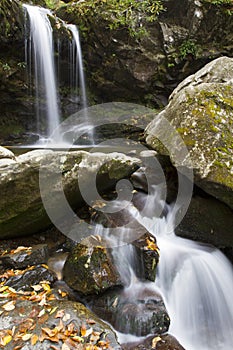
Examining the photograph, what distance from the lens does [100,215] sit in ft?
12.4

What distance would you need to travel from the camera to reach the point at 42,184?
3.18m

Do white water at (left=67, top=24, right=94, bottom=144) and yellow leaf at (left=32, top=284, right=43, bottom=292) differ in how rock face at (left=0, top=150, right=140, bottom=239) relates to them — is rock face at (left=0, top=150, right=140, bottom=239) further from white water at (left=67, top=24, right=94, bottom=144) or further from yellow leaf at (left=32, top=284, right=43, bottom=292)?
white water at (left=67, top=24, right=94, bottom=144)

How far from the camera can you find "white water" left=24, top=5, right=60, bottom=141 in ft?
28.2

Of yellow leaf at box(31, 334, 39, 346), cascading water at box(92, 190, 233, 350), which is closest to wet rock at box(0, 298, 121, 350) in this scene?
yellow leaf at box(31, 334, 39, 346)

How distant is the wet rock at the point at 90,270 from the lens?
284 cm

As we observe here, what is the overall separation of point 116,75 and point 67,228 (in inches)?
311

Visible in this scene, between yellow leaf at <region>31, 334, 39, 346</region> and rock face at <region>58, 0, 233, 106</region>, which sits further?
rock face at <region>58, 0, 233, 106</region>

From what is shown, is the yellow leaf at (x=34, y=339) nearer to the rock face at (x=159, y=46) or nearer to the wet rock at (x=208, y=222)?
the wet rock at (x=208, y=222)

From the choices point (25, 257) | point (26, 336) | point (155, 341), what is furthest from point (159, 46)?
point (26, 336)

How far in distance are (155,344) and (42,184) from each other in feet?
7.06

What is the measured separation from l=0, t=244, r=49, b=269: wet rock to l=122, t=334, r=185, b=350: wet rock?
52.9 inches

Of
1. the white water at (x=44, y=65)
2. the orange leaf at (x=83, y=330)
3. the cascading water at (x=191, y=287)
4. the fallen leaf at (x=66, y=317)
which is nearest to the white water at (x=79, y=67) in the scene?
the white water at (x=44, y=65)

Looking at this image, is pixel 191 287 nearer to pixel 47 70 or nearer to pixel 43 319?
pixel 43 319

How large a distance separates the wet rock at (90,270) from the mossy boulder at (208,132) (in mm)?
1519
